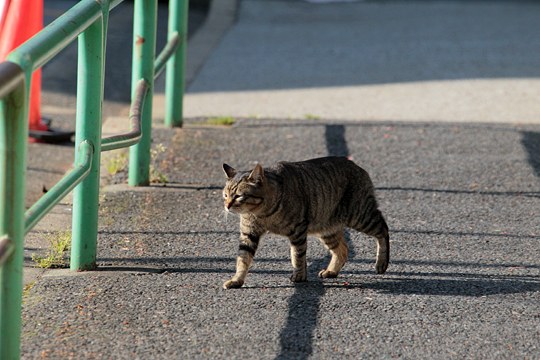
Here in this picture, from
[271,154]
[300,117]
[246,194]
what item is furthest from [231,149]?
[246,194]

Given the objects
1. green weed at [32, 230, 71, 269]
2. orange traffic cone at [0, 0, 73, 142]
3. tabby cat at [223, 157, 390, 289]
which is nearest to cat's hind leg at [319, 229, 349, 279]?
tabby cat at [223, 157, 390, 289]

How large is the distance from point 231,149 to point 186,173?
2.42ft

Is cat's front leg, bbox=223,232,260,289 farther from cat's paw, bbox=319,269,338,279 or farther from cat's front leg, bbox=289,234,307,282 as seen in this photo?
cat's paw, bbox=319,269,338,279

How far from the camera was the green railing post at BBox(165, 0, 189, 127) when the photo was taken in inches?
312

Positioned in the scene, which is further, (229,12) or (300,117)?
(229,12)

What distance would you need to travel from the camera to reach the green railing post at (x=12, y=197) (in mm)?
3434

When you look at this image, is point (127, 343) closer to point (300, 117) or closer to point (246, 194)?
point (246, 194)

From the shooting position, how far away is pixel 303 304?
4742 millimetres

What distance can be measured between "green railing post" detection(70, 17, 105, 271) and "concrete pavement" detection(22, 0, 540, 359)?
14 centimetres

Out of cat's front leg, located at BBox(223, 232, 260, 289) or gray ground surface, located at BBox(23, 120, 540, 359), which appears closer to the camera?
gray ground surface, located at BBox(23, 120, 540, 359)

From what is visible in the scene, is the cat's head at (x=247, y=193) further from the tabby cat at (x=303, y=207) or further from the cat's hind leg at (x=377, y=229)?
the cat's hind leg at (x=377, y=229)

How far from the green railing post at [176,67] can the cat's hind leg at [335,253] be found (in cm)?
310

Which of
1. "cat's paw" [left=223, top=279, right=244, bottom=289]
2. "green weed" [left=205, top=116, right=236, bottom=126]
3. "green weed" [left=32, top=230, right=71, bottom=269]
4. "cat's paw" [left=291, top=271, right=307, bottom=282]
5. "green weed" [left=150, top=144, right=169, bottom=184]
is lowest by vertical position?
"cat's paw" [left=223, top=279, right=244, bottom=289]

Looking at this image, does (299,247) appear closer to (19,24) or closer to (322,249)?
(322,249)
